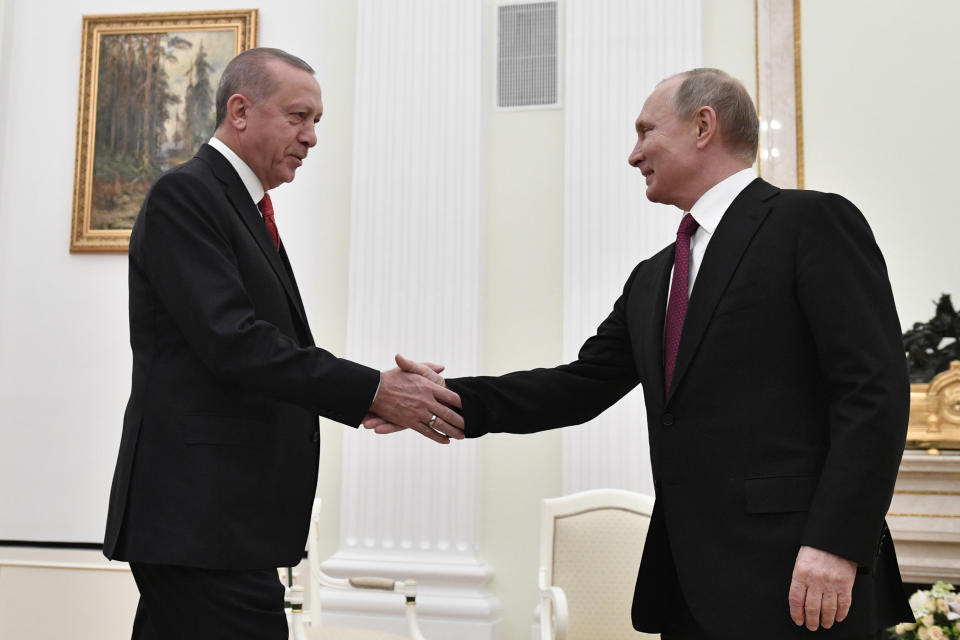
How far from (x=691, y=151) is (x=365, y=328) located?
3313mm

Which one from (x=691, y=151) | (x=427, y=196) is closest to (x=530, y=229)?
(x=427, y=196)

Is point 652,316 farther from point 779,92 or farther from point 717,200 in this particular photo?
point 779,92

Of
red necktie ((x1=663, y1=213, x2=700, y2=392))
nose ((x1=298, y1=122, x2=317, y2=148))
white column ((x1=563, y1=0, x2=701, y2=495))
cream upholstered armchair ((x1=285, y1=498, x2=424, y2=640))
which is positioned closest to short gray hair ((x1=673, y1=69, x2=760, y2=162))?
red necktie ((x1=663, y1=213, x2=700, y2=392))

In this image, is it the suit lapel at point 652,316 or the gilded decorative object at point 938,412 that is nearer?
the suit lapel at point 652,316

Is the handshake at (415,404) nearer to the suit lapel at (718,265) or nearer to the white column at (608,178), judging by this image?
the suit lapel at (718,265)

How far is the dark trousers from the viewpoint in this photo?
2.19 m

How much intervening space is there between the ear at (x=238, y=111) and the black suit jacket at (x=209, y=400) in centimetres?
26

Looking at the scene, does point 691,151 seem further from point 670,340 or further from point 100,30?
point 100,30

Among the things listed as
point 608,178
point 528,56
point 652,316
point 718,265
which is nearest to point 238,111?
point 652,316


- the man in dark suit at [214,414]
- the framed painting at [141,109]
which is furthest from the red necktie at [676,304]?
the framed painting at [141,109]

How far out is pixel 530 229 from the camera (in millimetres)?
5641

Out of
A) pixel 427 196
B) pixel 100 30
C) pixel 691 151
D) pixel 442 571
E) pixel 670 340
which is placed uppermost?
pixel 100 30

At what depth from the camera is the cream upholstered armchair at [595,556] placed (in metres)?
4.34

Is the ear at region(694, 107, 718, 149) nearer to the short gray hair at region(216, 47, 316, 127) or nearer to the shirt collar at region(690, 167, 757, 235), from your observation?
the shirt collar at region(690, 167, 757, 235)
